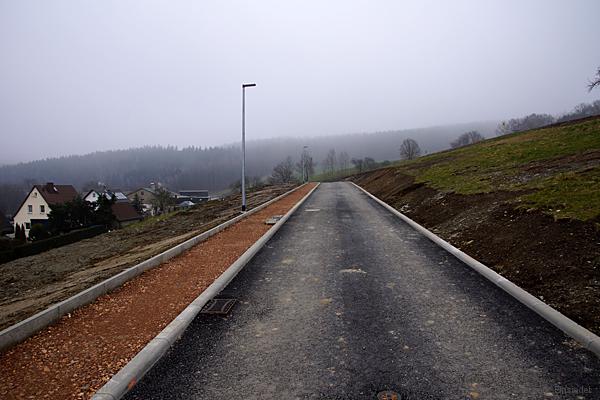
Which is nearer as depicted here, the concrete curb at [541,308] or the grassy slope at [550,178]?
the concrete curb at [541,308]

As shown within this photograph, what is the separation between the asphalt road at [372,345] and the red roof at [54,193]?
59229 mm

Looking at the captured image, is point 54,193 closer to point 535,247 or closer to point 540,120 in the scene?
point 535,247

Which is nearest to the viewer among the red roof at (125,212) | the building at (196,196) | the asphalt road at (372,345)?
the asphalt road at (372,345)

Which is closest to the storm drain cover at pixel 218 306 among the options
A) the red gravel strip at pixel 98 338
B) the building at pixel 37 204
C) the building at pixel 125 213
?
the red gravel strip at pixel 98 338

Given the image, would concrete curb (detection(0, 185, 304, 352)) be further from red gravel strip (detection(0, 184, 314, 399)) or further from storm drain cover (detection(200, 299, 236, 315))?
A: storm drain cover (detection(200, 299, 236, 315))

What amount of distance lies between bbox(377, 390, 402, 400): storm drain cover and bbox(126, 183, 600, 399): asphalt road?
52mm

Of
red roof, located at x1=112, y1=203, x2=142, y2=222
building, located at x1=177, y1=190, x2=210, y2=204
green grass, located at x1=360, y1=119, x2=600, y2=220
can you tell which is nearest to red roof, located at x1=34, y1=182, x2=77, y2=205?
red roof, located at x1=112, y1=203, x2=142, y2=222

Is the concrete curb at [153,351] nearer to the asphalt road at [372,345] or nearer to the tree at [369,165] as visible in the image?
the asphalt road at [372,345]

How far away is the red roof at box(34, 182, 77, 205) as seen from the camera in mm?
53775

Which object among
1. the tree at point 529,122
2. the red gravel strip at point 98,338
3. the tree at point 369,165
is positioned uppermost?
the tree at point 529,122

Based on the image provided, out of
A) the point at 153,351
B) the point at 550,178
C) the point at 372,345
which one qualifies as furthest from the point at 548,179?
the point at 153,351

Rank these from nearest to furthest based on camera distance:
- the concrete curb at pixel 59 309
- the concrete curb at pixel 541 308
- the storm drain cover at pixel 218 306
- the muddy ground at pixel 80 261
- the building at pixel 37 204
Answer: the concrete curb at pixel 541 308, the concrete curb at pixel 59 309, the storm drain cover at pixel 218 306, the muddy ground at pixel 80 261, the building at pixel 37 204

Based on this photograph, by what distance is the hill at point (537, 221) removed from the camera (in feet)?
18.5

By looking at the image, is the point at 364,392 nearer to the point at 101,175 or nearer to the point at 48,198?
the point at 48,198
